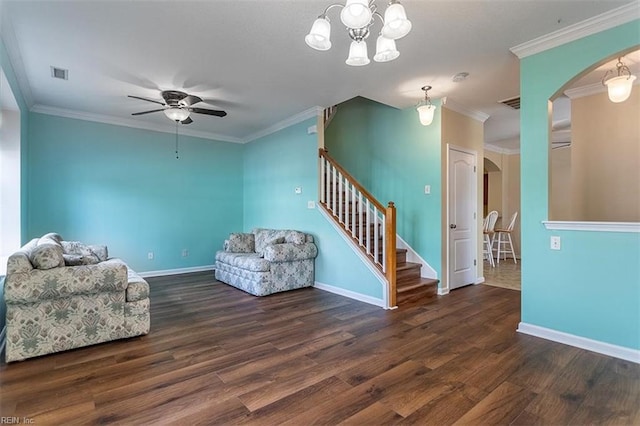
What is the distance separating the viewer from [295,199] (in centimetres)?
530

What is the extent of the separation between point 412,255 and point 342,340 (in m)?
2.34

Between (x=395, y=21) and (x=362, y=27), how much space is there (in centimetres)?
19

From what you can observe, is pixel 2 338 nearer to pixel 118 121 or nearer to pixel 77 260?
pixel 77 260

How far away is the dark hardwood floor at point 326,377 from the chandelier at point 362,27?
7.21ft

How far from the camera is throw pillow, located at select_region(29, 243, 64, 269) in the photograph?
2.52m

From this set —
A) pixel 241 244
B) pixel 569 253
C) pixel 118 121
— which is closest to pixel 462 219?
pixel 569 253

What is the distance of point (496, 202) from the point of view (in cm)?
798

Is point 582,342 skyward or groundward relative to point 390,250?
groundward

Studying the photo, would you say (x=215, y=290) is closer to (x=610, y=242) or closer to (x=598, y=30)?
(x=610, y=242)

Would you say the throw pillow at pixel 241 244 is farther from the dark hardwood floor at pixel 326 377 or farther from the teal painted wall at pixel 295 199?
the dark hardwood floor at pixel 326 377

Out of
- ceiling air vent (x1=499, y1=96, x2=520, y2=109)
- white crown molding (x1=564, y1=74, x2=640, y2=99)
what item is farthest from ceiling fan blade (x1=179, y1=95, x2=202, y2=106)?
white crown molding (x1=564, y1=74, x2=640, y2=99)

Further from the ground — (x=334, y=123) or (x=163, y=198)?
(x=334, y=123)

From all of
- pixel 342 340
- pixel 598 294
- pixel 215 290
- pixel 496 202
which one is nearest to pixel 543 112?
pixel 598 294

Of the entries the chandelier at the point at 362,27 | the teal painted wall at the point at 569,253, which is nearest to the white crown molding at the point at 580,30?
the teal painted wall at the point at 569,253
